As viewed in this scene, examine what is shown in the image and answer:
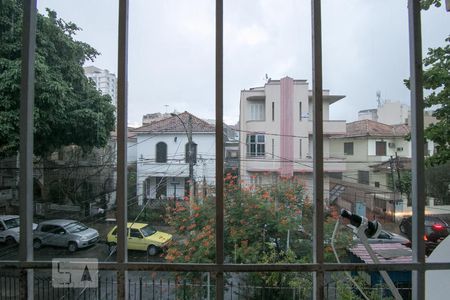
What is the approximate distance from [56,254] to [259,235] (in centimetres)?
103

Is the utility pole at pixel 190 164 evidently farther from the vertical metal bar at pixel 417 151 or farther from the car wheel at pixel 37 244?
the vertical metal bar at pixel 417 151

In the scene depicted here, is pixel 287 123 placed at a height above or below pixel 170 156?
above

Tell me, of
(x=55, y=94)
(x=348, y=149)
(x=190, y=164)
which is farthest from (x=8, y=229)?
(x=348, y=149)

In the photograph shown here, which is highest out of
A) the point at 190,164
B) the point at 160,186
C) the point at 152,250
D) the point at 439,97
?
the point at 439,97

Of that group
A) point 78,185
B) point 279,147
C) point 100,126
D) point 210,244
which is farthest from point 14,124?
point 279,147

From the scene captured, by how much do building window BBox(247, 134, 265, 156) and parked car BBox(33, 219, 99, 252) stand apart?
2.78 feet

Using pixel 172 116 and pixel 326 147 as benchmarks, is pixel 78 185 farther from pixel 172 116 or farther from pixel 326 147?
pixel 326 147

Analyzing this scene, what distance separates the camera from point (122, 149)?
948mm

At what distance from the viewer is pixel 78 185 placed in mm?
1432

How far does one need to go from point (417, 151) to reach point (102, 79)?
4.45 ft

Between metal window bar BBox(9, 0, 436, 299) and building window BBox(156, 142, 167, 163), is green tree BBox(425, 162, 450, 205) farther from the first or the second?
building window BBox(156, 142, 167, 163)

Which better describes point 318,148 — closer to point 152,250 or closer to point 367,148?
point 367,148

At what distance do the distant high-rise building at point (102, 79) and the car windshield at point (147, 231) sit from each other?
24.4 inches

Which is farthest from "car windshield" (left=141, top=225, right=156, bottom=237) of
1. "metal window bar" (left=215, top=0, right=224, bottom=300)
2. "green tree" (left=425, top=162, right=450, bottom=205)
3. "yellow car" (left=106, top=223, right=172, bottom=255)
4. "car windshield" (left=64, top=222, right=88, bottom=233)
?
"green tree" (left=425, top=162, right=450, bottom=205)
